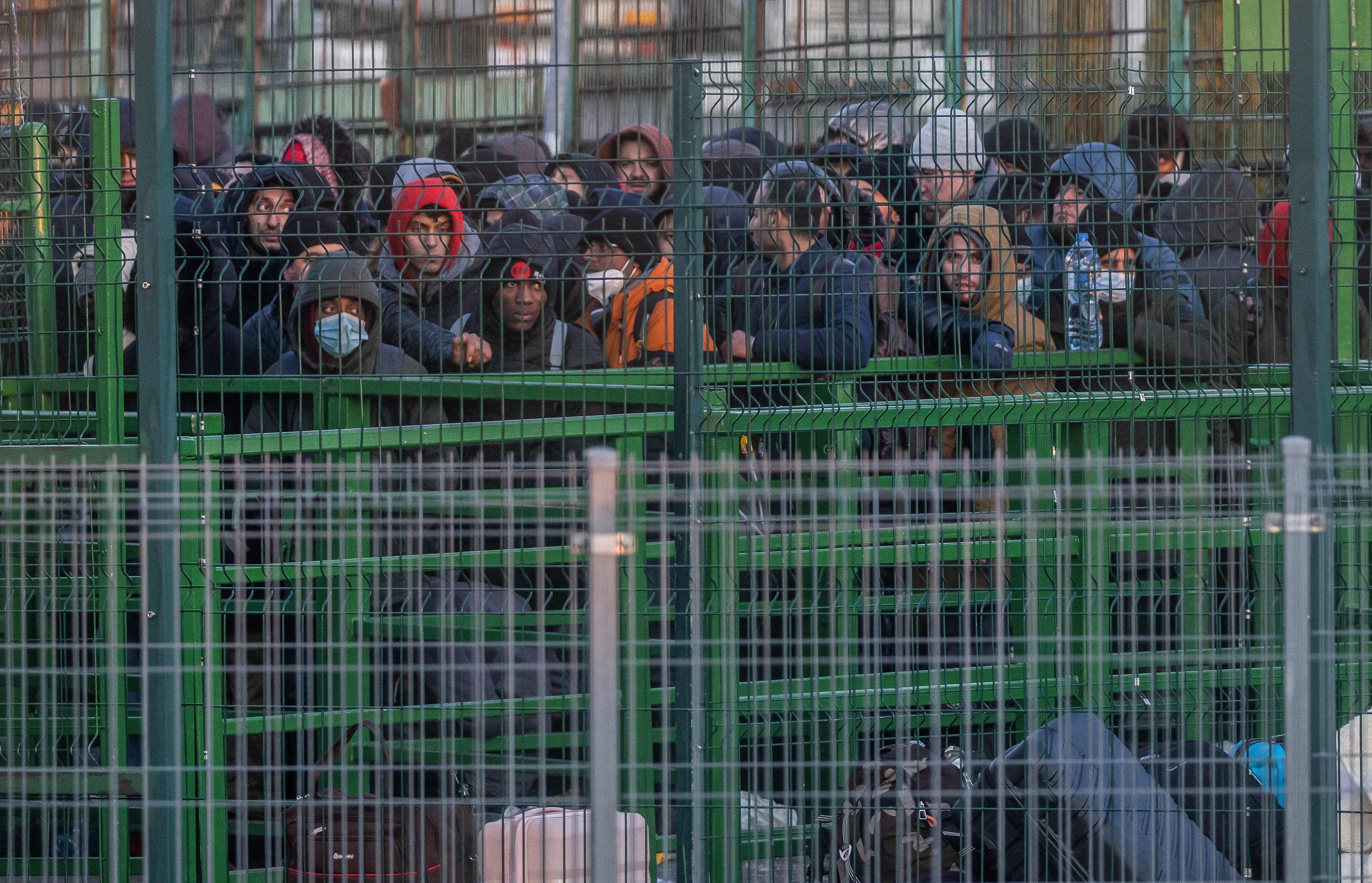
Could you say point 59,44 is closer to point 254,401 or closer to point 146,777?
point 254,401

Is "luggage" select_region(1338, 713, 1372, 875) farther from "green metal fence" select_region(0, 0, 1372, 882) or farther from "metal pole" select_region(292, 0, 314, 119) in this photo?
"metal pole" select_region(292, 0, 314, 119)

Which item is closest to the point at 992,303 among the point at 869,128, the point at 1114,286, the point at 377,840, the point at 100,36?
the point at 1114,286

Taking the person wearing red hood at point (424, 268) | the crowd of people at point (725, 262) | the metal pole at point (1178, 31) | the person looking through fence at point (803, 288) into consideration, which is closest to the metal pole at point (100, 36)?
the crowd of people at point (725, 262)

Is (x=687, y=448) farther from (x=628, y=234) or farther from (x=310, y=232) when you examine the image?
(x=310, y=232)

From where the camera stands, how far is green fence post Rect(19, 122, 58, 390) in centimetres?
509

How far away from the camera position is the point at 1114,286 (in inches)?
212

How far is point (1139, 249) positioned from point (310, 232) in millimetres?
3103

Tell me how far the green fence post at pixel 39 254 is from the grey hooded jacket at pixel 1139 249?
11.1ft

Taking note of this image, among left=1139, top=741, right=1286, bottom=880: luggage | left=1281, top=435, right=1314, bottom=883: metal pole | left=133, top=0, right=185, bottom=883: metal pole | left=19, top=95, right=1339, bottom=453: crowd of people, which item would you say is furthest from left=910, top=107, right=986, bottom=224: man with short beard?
left=133, top=0, right=185, bottom=883: metal pole

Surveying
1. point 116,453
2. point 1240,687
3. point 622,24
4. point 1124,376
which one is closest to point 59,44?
point 622,24

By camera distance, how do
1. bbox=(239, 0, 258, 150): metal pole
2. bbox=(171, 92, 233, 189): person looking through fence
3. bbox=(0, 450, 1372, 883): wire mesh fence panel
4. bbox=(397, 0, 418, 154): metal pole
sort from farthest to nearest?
bbox=(397, 0, 418, 154): metal pole → bbox=(239, 0, 258, 150): metal pole → bbox=(171, 92, 233, 189): person looking through fence → bbox=(0, 450, 1372, 883): wire mesh fence panel

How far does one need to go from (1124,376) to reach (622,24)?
3632 millimetres

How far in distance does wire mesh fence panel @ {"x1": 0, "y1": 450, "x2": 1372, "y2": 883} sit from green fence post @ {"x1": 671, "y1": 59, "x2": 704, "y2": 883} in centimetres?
3

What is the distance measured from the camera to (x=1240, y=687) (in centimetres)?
515
